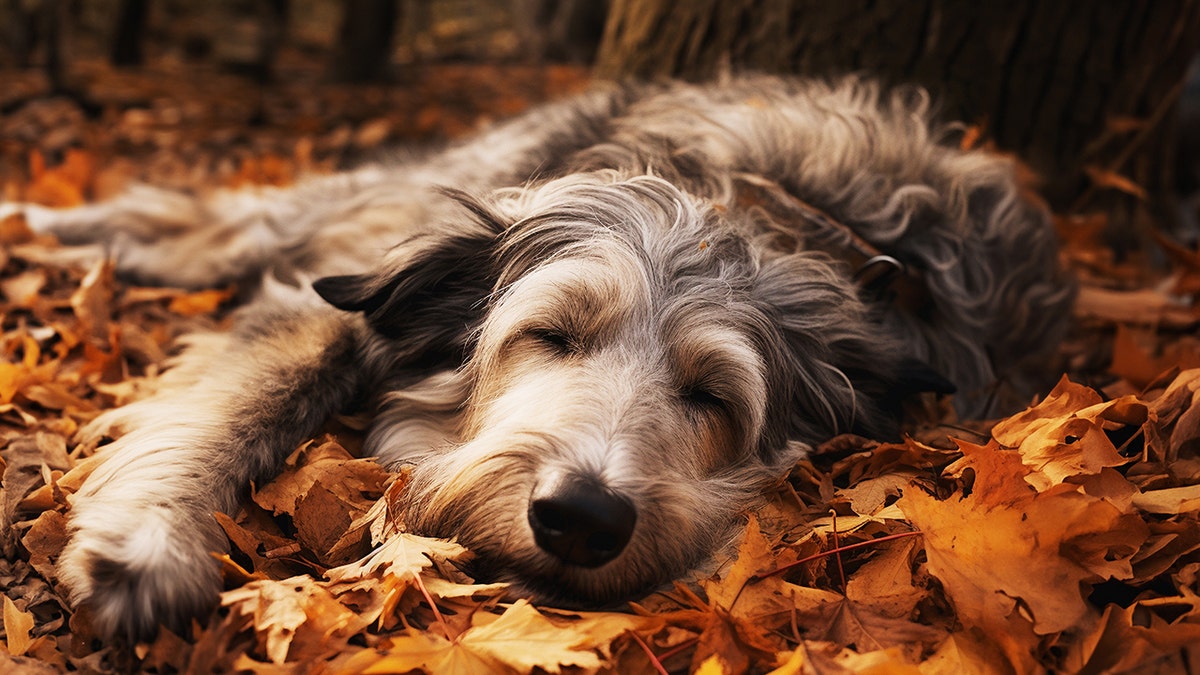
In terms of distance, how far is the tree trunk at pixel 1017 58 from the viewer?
5.07 metres

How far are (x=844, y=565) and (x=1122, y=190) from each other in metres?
3.93

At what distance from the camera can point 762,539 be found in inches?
107

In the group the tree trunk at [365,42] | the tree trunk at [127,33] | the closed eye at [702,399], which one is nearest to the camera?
the closed eye at [702,399]

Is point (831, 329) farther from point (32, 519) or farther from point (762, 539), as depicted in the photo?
point (32, 519)

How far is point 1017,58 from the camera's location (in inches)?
202

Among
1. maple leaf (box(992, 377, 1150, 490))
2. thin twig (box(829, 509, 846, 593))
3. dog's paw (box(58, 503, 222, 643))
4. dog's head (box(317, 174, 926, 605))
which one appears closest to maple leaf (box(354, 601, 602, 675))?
dog's head (box(317, 174, 926, 605))

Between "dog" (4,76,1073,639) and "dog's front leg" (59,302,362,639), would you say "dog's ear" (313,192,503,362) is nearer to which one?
"dog" (4,76,1073,639)

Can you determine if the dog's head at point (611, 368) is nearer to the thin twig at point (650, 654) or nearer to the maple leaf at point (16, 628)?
the thin twig at point (650, 654)

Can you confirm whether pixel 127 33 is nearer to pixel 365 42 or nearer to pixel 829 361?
pixel 365 42

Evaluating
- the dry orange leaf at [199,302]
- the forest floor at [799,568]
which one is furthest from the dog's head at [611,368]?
the dry orange leaf at [199,302]

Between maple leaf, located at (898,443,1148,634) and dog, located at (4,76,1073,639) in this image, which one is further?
dog, located at (4,76,1073,639)

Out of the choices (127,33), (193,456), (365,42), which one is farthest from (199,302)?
(127,33)

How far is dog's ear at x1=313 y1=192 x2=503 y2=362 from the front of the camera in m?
3.35

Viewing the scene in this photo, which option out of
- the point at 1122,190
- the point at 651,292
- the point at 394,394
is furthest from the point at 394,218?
the point at 1122,190
